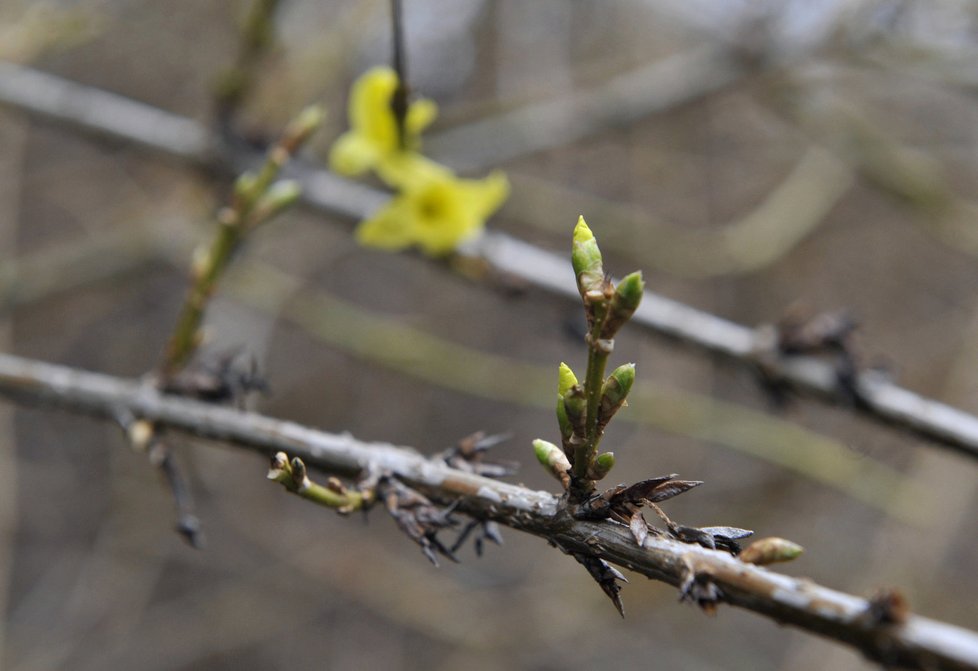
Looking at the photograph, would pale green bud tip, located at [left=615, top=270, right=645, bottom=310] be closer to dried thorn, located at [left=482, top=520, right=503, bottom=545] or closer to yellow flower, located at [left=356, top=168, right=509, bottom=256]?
dried thorn, located at [left=482, top=520, right=503, bottom=545]

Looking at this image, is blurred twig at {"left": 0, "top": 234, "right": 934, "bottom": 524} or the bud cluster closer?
the bud cluster

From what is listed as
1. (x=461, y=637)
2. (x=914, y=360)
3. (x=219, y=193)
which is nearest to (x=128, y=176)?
(x=219, y=193)

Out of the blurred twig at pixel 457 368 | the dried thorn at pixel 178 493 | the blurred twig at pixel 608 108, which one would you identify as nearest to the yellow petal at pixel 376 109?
the dried thorn at pixel 178 493

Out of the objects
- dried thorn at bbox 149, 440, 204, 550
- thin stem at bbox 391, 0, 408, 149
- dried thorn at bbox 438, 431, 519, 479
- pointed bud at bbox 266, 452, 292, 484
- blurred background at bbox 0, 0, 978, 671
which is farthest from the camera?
blurred background at bbox 0, 0, 978, 671

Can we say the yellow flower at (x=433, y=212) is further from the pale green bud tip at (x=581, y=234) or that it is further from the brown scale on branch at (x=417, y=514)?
the pale green bud tip at (x=581, y=234)

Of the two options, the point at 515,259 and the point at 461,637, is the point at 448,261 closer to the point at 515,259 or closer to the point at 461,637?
the point at 515,259

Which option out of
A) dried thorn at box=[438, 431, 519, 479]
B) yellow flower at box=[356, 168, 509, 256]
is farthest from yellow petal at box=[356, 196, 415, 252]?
dried thorn at box=[438, 431, 519, 479]
